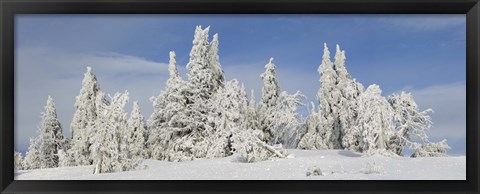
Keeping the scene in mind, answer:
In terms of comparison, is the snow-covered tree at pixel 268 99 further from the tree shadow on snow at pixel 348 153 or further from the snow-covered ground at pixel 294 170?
the tree shadow on snow at pixel 348 153

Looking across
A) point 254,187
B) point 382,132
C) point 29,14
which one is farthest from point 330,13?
point 29,14

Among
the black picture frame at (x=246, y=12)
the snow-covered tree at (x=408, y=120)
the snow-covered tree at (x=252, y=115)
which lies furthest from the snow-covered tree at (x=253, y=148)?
the snow-covered tree at (x=408, y=120)

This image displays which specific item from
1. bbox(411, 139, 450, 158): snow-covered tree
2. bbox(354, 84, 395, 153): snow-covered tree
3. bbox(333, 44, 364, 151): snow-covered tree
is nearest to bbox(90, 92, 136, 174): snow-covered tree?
bbox(333, 44, 364, 151): snow-covered tree

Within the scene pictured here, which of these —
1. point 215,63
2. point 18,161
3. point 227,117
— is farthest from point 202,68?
Result: point 18,161

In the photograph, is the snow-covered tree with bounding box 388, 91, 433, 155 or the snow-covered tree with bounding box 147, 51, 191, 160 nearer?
the snow-covered tree with bounding box 388, 91, 433, 155

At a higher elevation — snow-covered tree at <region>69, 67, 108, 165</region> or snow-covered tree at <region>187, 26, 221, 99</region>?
snow-covered tree at <region>187, 26, 221, 99</region>

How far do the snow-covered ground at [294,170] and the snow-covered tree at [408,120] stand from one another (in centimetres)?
17

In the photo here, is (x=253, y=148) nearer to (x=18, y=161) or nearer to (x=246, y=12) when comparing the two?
(x=246, y=12)

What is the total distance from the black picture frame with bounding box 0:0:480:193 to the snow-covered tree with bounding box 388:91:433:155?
0.43 m

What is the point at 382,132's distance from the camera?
455 centimetres

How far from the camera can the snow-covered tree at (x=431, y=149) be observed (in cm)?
442

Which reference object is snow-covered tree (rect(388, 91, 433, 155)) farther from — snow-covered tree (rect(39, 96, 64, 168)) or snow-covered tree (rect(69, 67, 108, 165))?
snow-covered tree (rect(39, 96, 64, 168))

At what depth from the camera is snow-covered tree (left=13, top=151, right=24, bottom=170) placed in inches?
164

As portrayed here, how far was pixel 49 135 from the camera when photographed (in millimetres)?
4512
